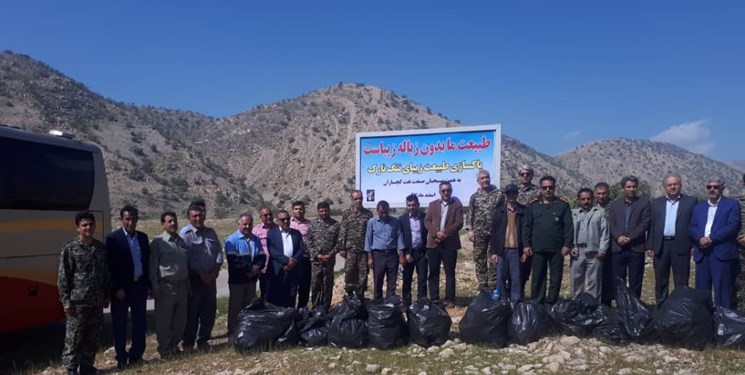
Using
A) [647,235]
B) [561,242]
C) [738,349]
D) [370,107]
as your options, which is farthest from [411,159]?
[370,107]

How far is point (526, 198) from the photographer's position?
8.55 m

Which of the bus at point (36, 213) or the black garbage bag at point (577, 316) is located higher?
the bus at point (36, 213)

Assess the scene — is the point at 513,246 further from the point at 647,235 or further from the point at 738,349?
the point at 738,349

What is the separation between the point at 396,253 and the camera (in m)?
8.41

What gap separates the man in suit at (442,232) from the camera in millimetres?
8484

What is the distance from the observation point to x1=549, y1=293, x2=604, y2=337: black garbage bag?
650cm

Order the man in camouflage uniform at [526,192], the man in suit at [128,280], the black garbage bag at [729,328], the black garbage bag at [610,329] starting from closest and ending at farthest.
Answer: the black garbage bag at [729,328] → the man in suit at [128,280] → the black garbage bag at [610,329] → the man in camouflage uniform at [526,192]

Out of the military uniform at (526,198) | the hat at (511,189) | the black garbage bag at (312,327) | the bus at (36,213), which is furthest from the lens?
the military uniform at (526,198)

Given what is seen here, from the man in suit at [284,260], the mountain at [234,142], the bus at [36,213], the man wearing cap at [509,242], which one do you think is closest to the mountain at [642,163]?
the mountain at [234,142]

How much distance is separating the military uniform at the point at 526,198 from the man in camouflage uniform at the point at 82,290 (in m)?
5.27

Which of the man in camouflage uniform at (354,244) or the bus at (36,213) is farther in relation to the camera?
the man in camouflage uniform at (354,244)

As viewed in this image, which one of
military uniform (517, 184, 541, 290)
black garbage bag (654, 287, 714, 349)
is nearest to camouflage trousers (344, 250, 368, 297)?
military uniform (517, 184, 541, 290)

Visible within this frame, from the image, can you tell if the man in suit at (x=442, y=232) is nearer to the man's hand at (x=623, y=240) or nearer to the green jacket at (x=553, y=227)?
the green jacket at (x=553, y=227)

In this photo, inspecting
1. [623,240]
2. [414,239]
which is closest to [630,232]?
[623,240]
